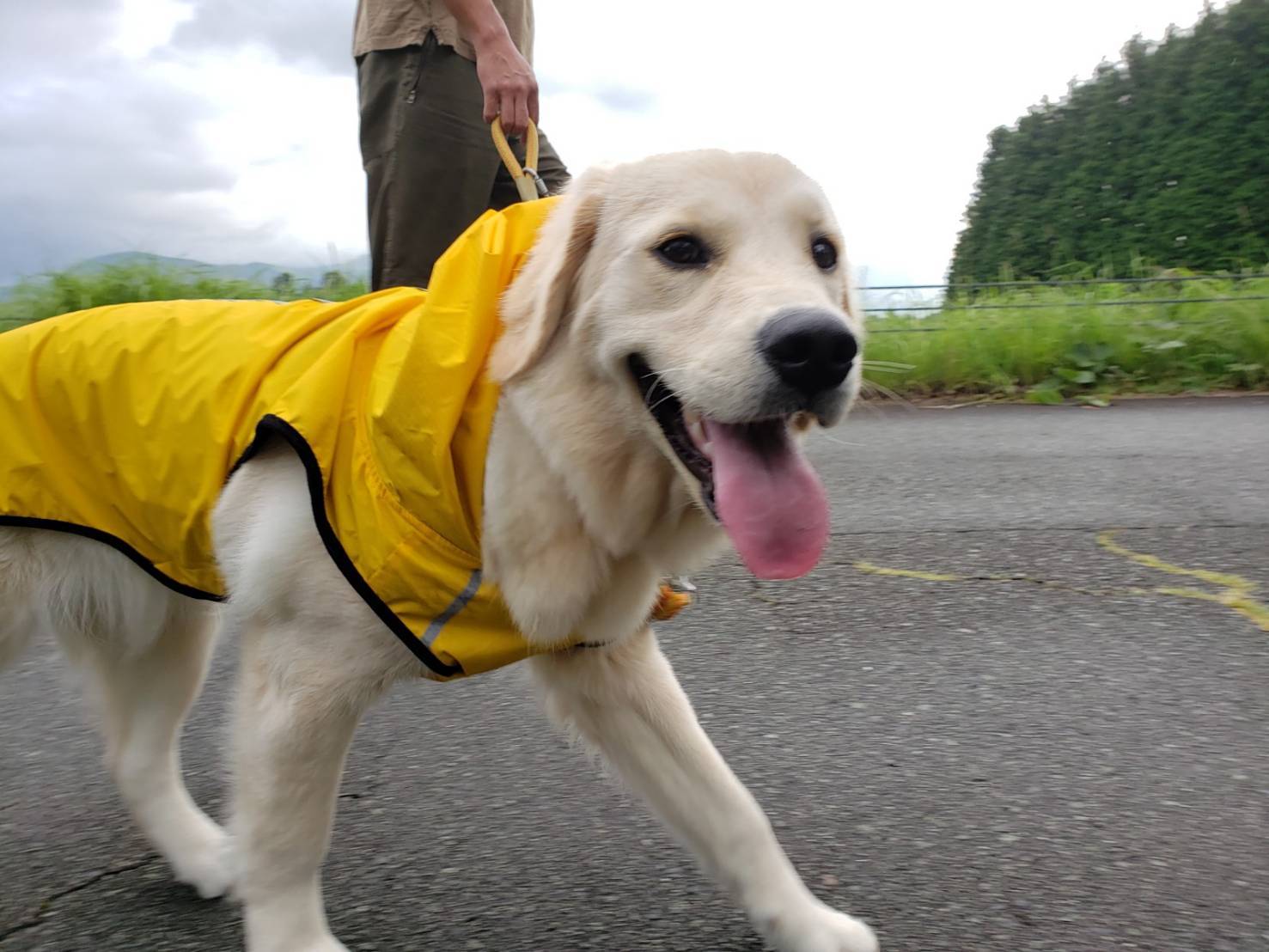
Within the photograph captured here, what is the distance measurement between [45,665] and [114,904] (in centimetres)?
141

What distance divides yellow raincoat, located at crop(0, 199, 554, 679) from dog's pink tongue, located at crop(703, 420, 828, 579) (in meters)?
0.38

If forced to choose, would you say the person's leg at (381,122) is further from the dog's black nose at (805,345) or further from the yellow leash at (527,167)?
the dog's black nose at (805,345)

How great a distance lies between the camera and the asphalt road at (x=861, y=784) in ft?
6.22

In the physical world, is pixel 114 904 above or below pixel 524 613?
below

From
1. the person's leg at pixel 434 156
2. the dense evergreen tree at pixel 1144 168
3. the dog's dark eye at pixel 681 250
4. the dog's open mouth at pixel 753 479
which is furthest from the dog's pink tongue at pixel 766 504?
the dense evergreen tree at pixel 1144 168

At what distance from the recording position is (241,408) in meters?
1.84

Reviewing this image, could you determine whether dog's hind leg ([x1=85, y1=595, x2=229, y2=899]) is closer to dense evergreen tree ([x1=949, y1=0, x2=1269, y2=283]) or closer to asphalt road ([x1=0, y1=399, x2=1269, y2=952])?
asphalt road ([x1=0, y1=399, x2=1269, y2=952])

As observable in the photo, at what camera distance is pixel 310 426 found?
1.73m

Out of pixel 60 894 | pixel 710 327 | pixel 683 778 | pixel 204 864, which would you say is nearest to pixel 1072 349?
pixel 683 778

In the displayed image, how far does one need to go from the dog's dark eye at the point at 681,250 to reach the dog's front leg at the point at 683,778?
0.69 m

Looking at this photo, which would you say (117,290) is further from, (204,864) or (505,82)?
(204,864)

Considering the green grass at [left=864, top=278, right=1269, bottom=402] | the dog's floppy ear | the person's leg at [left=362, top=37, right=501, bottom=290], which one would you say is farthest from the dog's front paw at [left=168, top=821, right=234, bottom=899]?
the green grass at [left=864, top=278, right=1269, bottom=402]

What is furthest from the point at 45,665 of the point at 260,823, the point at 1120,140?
the point at 1120,140

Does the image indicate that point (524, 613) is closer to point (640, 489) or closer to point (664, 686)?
point (640, 489)
